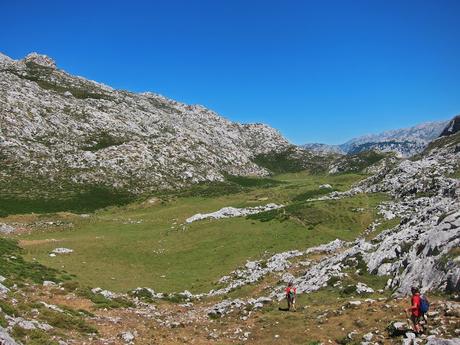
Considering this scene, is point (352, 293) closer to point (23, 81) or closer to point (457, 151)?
point (457, 151)

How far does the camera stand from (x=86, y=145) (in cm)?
14212

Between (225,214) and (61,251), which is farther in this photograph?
(225,214)

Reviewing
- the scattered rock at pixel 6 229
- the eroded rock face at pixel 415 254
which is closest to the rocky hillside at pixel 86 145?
the scattered rock at pixel 6 229

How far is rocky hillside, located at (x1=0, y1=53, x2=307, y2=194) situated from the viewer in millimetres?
121656

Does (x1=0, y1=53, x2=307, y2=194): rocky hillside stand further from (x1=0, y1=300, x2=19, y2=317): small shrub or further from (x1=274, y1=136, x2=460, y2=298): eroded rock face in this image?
(x1=0, y1=300, x2=19, y2=317): small shrub

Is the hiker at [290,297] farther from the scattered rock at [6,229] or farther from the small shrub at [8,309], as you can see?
the scattered rock at [6,229]

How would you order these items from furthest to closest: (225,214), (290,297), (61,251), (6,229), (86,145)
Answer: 1. (86,145)
2. (225,214)
3. (6,229)
4. (61,251)
5. (290,297)

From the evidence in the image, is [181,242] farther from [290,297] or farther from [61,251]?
[290,297]

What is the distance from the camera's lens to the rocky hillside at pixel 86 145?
121656 mm

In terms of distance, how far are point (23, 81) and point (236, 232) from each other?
141114 millimetres

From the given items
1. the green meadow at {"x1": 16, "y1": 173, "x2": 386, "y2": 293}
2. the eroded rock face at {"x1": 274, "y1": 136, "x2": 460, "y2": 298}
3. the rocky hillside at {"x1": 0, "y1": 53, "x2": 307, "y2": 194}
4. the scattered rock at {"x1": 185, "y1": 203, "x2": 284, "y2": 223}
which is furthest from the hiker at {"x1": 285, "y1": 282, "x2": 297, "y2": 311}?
the rocky hillside at {"x1": 0, "y1": 53, "x2": 307, "y2": 194}

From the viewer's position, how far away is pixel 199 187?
5468 inches

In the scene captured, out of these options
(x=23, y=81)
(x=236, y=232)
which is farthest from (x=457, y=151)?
(x=23, y=81)

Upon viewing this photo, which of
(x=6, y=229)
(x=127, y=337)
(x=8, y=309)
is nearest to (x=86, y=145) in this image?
(x=6, y=229)
